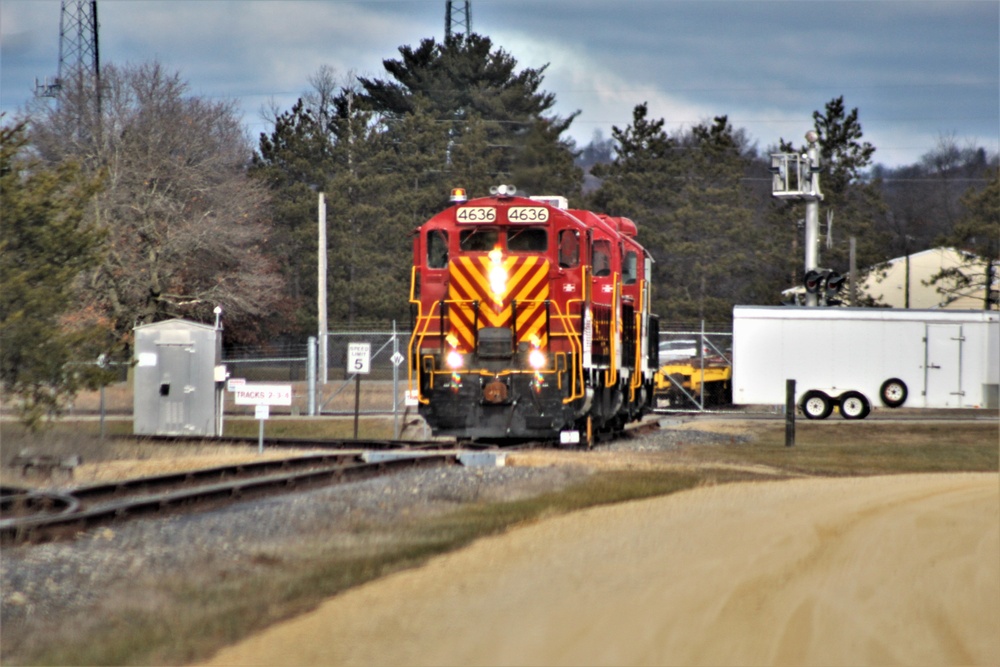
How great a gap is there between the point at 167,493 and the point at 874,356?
80.4 feet

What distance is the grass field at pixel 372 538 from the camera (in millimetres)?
6910

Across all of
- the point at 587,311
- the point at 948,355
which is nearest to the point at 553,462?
the point at 587,311

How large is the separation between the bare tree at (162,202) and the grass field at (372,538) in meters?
21.2

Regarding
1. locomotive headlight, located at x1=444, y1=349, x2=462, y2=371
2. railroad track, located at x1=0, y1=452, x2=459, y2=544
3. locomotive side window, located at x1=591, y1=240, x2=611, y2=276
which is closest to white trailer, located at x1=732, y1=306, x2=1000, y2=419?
locomotive side window, located at x1=591, y1=240, x2=611, y2=276

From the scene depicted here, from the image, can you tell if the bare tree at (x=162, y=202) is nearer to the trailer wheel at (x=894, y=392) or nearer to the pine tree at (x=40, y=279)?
the pine tree at (x=40, y=279)

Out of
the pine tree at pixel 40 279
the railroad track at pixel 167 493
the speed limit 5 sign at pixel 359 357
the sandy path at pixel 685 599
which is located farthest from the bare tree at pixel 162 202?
the sandy path at pixel 685 599

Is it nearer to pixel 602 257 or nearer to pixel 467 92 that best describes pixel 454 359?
pixel 602 257

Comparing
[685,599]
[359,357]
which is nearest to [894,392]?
[359,357]

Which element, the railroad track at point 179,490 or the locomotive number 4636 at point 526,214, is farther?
the locomotive number 4636 at point 526,214

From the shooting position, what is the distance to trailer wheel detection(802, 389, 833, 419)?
33.4m

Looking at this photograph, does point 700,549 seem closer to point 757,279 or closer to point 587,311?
point 587,311

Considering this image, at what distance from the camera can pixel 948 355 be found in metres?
33.3

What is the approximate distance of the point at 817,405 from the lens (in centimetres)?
3347

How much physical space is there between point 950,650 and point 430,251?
14.5 meters
